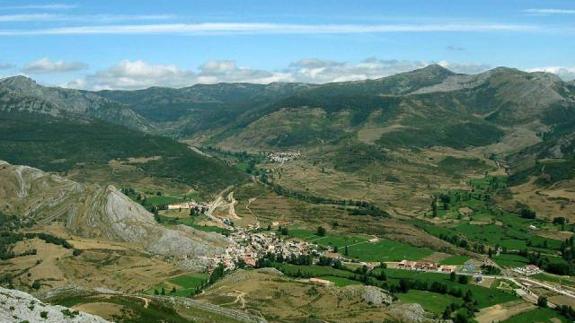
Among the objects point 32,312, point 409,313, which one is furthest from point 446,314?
point 32,312

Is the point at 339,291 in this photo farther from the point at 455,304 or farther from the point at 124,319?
the point at 124,319

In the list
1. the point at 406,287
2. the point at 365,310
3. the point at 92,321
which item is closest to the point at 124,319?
the point at 92,321

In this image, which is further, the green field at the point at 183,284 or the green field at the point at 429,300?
the green field at the point at 183,284

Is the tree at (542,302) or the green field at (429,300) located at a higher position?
the tree at (542,302)

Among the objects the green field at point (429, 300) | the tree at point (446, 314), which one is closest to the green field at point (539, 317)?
the tree at point (446, 314)

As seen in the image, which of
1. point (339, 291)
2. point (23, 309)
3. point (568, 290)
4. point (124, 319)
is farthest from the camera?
point (568, 290)

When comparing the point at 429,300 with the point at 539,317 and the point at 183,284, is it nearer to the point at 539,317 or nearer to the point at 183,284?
the point at 539,317

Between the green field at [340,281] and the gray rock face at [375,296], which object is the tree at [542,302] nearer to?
the gray rock face at [375,296]
